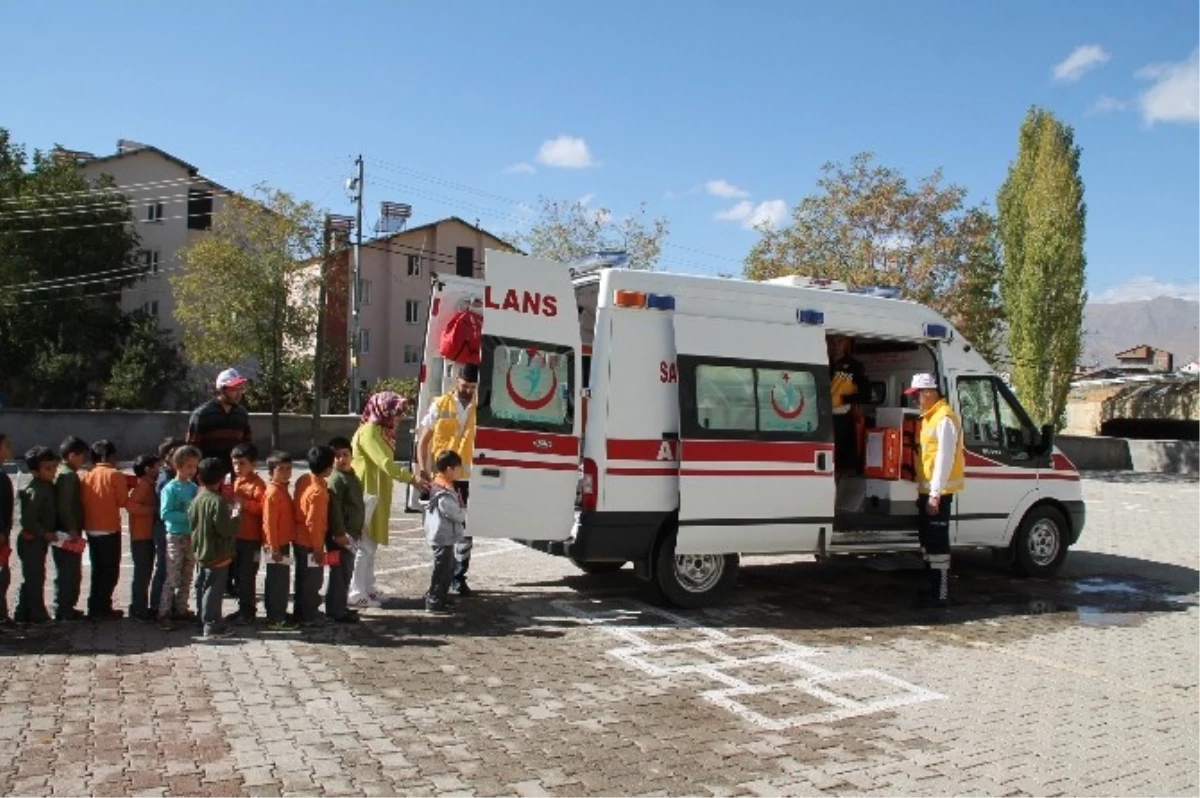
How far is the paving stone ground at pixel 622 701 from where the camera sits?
4613mm

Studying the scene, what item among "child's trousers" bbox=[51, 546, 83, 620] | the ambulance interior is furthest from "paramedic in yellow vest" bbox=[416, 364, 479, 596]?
the ambulance interior

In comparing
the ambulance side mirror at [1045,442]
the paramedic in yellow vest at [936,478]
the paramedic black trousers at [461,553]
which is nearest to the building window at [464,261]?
the ambulance side mirror at [1045,442]

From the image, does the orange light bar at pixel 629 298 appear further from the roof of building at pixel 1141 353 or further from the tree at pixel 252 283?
the roof of building at pixel 1141 353

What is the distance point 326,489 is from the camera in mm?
7152

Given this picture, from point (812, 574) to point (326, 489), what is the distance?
17.4 feet

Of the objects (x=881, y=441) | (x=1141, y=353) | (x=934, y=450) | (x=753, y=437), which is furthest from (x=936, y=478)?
(x=1141, y=353)

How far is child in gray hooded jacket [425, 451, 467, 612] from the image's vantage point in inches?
297

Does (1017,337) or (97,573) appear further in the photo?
(1017,337)

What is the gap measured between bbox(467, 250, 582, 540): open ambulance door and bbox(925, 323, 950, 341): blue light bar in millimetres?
3643

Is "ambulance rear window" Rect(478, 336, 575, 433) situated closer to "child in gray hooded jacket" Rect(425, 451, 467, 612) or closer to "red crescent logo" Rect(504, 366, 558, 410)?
"red crescent logo" Rect(504, 366, 558, 410)

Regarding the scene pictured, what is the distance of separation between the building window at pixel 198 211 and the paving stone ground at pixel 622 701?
42795mm

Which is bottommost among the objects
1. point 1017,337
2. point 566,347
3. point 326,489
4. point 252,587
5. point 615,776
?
point 615,776

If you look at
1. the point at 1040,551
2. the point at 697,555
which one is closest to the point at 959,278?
the point at 1040,551

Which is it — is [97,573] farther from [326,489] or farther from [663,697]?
[663,697]
